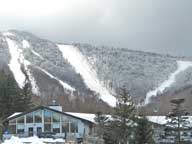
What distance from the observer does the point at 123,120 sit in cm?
4125

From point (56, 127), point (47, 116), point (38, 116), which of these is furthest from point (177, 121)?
point (38, 116)

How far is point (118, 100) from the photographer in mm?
41781

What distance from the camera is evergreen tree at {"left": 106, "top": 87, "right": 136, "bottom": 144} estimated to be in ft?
134

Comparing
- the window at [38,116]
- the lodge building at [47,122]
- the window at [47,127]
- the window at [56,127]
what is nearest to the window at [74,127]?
the lodge building at [47,122]

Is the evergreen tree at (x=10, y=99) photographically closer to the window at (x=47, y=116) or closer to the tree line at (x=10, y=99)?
the tree line at (x=10, y=99)

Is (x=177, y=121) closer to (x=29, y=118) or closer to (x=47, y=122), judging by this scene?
(x=47, y=122)

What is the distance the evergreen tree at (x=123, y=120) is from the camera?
4078cm

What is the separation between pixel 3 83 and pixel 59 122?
1772 centimetres

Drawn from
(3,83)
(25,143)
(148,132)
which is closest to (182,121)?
(148,132)

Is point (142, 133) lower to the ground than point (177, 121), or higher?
lower

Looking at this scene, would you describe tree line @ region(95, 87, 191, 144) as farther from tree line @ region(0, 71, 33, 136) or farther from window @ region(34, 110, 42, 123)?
tree line @ region(0, 71, 33, 136)

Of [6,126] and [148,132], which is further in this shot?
[6,126]

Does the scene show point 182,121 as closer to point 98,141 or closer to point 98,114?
point 98,141

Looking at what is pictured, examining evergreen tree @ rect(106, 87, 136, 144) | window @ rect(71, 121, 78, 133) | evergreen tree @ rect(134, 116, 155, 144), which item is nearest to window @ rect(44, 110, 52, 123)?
window @ rect(71, 121, 78, 133)
